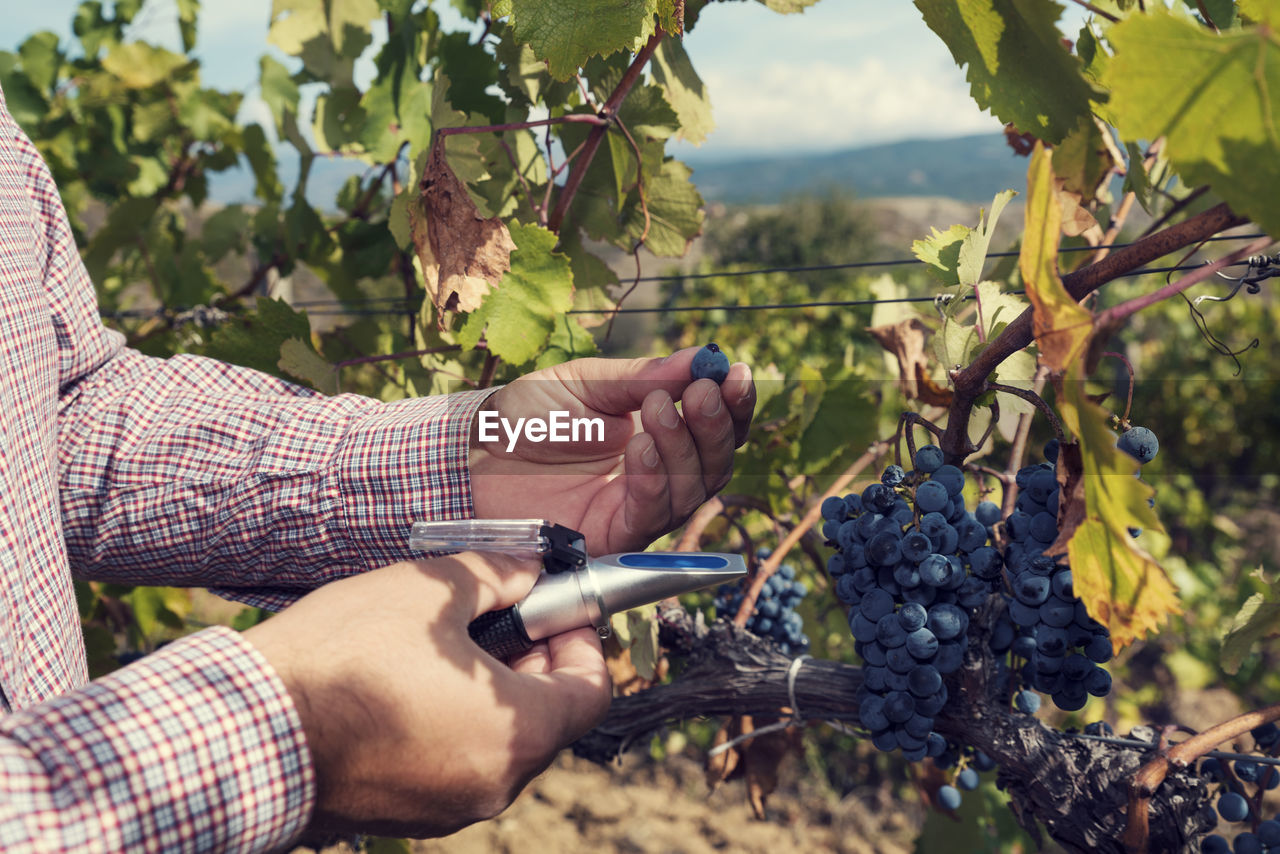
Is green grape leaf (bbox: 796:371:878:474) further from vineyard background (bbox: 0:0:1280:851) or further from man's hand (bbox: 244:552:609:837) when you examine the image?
man's hand (bbox: 244:552:609:837)

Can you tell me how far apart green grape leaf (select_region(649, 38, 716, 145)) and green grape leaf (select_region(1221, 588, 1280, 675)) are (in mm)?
1236

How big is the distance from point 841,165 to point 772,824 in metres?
44.9

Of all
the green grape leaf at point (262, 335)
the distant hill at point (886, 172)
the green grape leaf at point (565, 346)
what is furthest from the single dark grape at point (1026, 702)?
the distant hill at point (886, 172)

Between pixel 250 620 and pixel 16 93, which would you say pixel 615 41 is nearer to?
pixel 250 620

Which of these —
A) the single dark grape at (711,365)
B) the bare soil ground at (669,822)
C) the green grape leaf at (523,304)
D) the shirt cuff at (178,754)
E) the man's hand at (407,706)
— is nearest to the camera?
the shirt cuff at (178,754)

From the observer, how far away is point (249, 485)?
139cm

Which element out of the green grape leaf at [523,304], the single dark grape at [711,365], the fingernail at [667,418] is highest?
the green grape leaf at [523,304]

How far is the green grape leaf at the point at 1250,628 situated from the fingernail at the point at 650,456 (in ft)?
2.89

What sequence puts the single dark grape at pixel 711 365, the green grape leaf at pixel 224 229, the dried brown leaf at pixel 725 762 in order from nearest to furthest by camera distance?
the single dark grape at pixel 711 365
the dried brown leaf at pixel 725 762
the green grape leaf at pixel 224 229

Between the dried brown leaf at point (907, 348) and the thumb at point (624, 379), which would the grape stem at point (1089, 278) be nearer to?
the thumb at point (624, 379)

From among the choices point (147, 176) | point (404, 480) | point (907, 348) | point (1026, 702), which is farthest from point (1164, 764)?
point (147, 176)

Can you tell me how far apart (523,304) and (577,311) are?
0.31m

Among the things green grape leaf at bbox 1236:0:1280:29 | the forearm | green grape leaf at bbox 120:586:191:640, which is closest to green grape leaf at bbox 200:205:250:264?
green grape leaf at bbox 120:586:191:640

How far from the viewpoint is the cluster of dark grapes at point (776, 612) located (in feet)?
6.11
